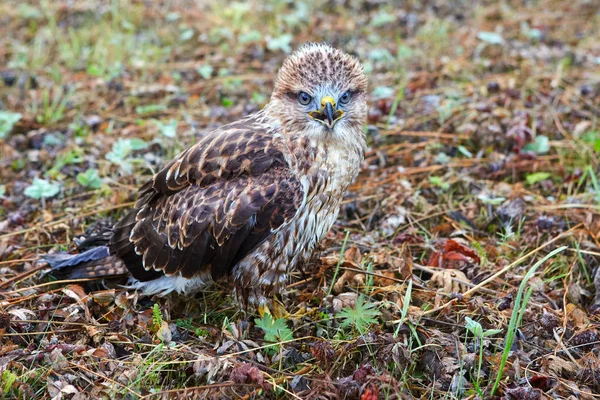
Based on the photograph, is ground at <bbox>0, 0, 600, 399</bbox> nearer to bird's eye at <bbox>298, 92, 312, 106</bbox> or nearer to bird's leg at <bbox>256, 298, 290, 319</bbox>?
bird's leg at <bbox>256, 298, 290, 319</bbox>

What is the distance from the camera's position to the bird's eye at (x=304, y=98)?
3844 mm

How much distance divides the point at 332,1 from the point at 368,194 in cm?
387

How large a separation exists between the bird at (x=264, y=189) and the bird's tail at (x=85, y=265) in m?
0.15

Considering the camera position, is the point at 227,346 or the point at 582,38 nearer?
the point at 227,346

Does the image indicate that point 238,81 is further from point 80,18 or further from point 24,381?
point 24,381

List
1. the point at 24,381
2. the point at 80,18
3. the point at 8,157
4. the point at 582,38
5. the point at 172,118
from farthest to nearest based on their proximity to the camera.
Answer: the point at 80,18 < the point at 582,38 < the point at 172,118 < the point at 8,157 < the point at 24,381

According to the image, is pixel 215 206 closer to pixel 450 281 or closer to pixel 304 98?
pixel 304 98

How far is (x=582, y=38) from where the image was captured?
744 centimetres

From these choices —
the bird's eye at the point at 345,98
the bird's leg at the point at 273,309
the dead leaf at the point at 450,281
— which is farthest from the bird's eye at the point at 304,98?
the dead leaf at the point at 450,281

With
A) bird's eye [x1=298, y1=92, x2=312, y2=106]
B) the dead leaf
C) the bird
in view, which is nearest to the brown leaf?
Result: the bird

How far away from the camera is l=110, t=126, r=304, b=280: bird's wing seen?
12.0ft

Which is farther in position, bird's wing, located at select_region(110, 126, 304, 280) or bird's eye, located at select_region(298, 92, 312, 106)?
bird's eye, located at select_region(298, 92, 312, 106)

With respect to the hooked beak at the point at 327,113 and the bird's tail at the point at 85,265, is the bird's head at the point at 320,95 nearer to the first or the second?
the hooked beak at the point at 327,113

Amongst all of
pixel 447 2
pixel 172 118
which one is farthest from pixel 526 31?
pixel 172 118
